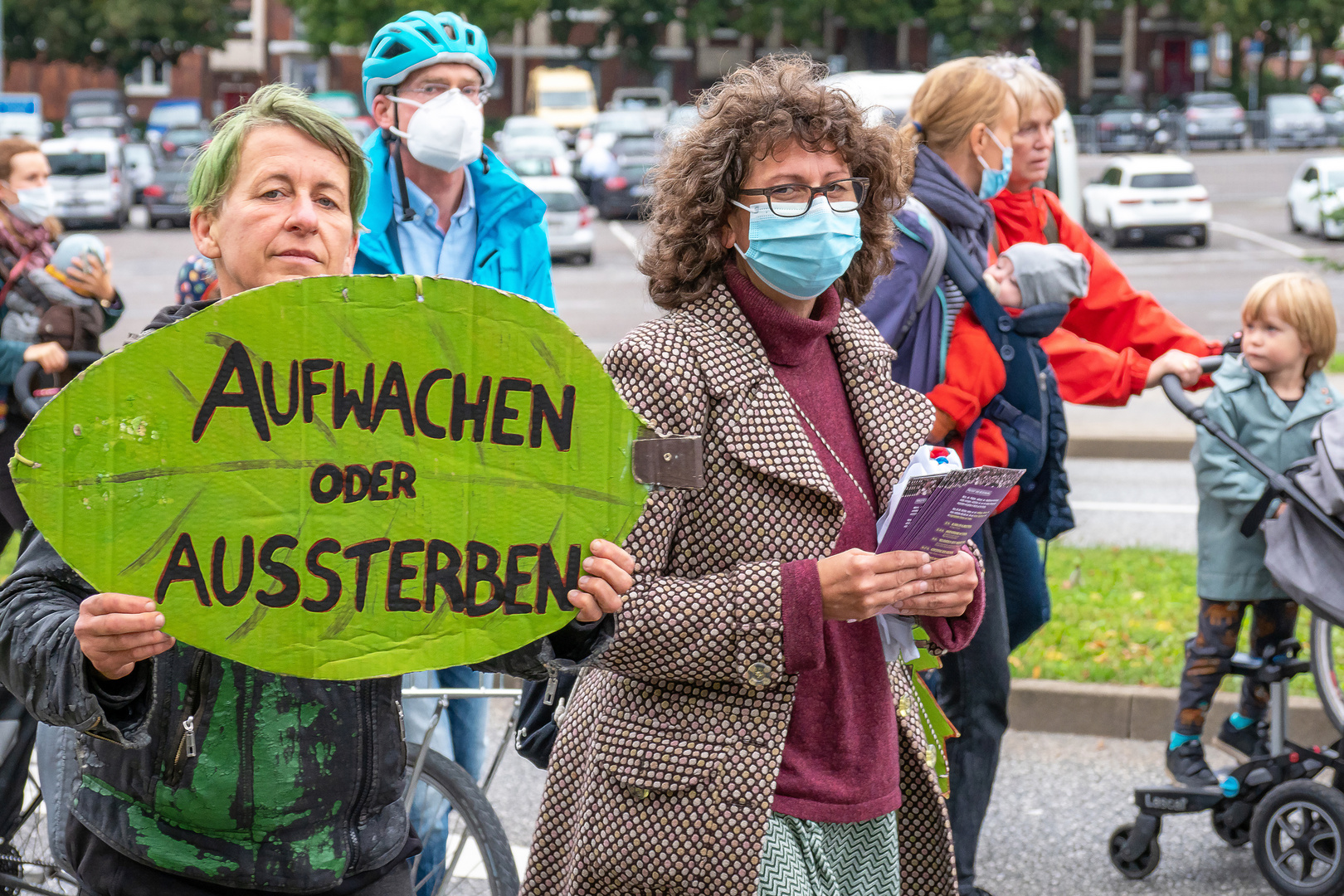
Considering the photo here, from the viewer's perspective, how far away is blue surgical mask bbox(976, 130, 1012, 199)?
12.5 ft

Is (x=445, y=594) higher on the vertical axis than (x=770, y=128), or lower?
lower

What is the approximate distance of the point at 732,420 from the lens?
2.29m

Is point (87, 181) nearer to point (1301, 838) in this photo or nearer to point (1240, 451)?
point (1240, 451)

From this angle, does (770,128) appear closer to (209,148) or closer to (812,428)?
(812,428)

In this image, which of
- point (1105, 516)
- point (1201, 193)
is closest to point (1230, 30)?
point (1201, 193)

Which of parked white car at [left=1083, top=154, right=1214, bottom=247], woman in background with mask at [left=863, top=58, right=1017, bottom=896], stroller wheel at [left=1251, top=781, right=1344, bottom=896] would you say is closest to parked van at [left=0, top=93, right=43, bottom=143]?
parked white car at [left=1083, top=154, right=1214, bottom=247]

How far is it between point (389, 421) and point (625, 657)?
1.79 ft

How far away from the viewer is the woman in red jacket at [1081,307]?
389 centimetres

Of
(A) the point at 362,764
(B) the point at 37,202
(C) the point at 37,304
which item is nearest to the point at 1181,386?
(A) the point at 362,764

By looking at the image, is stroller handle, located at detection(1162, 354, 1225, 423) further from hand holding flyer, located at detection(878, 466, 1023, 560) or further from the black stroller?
hand holding flyer, located at detection(878, 466, 1023, 560)

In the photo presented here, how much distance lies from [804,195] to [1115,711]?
3364 millimetres

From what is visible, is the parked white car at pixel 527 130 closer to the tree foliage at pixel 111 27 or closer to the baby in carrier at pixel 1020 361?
the tree foliage at pixel 111 27

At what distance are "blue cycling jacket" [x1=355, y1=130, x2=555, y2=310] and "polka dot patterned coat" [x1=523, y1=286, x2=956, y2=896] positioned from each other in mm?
1338

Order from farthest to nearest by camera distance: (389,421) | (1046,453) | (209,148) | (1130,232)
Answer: (1130,232) < (1046,453) < (209,148) < (389,421)
